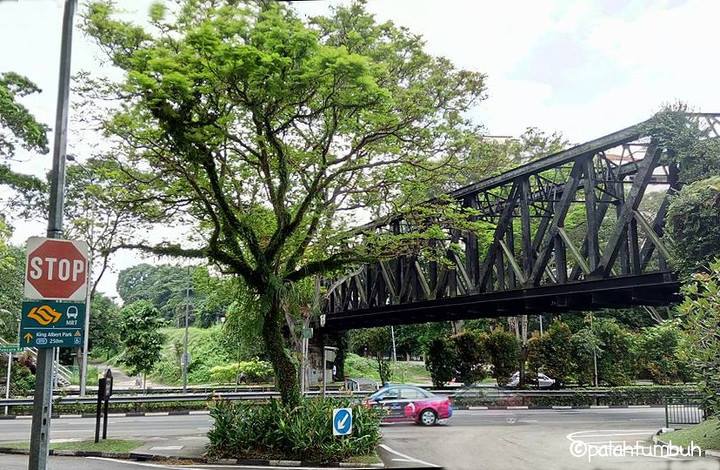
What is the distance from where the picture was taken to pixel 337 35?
43.2 ft

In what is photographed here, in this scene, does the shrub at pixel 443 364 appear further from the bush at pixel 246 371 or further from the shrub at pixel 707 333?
the shrub at pixel 707 333

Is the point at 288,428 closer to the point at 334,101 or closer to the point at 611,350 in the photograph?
the point at 334,101

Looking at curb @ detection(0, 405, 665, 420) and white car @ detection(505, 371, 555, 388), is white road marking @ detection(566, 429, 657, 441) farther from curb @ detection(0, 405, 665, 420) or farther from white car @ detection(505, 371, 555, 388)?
white car @ detection(505, 371, 555, 388)

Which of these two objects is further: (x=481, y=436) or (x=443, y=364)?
(x=443, y=364)

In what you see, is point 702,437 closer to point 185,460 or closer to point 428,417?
point 428,417

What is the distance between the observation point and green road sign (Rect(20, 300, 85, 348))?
582 cm

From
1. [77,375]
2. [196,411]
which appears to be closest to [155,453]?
[196,411]

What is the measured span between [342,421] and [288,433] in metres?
1.27

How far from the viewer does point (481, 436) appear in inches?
697

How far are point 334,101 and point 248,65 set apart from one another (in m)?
2.25

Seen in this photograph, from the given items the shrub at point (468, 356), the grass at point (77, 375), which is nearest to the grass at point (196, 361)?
the grass at point (77, 375)

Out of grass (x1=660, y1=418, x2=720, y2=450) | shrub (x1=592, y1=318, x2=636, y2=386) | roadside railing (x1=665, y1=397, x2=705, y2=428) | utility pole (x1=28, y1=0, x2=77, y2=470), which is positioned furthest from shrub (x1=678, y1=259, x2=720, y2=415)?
shrub (x1=592, y1=318, x2=636, y2=386)

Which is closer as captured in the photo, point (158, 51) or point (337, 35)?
point (158, 51)

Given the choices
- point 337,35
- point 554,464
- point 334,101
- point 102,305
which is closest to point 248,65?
point 334,101
